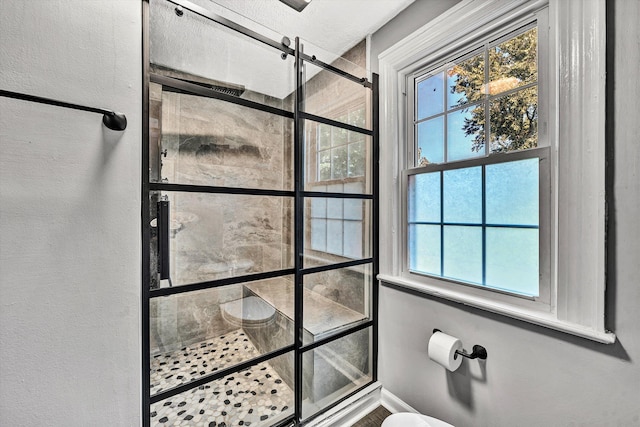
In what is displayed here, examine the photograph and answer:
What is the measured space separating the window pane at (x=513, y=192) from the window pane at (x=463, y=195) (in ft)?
0.14

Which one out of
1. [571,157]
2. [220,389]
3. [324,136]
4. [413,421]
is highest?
[324,136]

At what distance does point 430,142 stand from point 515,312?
35.0 inches

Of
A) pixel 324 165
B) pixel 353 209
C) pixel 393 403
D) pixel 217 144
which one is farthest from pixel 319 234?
pixel 393 403

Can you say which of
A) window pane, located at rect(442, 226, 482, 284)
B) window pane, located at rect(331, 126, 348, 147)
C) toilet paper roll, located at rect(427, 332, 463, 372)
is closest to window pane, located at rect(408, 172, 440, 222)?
window pane, located at rect(442, 226, 482, 284)

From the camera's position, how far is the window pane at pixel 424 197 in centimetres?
134

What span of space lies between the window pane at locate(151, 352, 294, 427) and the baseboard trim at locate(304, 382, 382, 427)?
234 millimetres

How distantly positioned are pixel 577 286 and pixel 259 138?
1349 millimetres

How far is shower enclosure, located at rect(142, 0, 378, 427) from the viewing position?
37.3 inches

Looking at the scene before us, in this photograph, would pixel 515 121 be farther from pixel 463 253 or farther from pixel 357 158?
pixel 357 158

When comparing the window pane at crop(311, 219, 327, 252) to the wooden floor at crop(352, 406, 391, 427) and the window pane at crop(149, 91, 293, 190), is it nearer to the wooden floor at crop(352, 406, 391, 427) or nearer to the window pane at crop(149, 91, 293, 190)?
the window pane at crop(149, 91, 293, 190)

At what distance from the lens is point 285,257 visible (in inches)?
49.8

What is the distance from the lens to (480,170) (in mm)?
1164

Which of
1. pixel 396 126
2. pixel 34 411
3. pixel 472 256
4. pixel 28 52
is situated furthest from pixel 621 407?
pixel 28 52

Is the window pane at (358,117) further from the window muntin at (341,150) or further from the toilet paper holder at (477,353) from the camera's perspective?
the toilet paper holder at (477,353)
